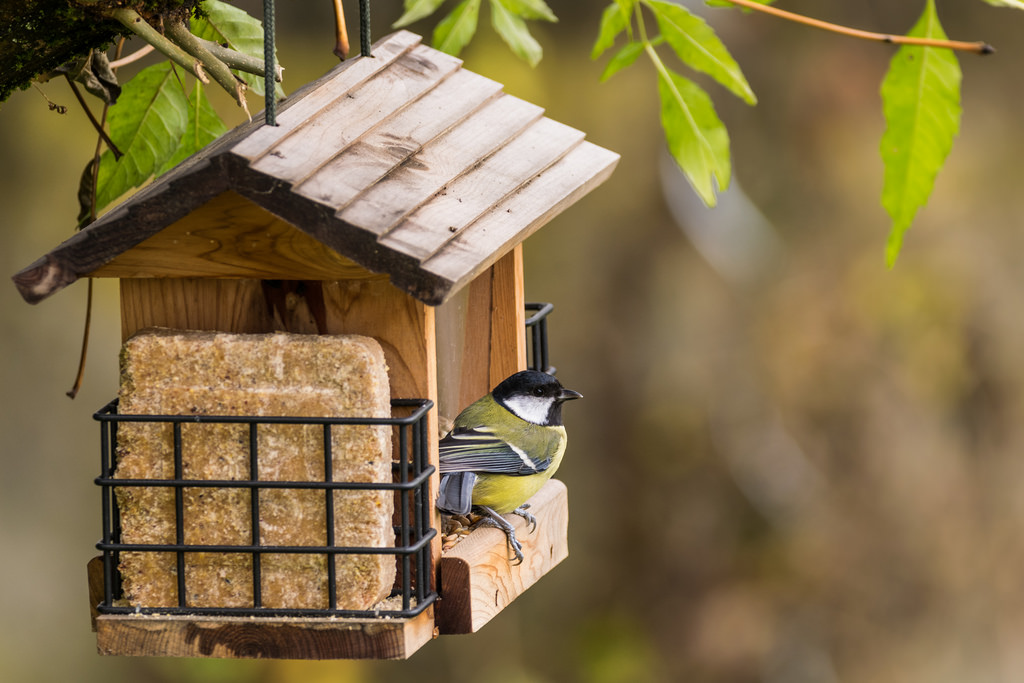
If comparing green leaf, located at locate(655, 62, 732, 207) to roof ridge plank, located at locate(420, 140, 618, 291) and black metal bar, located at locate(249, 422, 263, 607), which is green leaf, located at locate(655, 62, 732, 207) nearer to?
roof ridge plank, located at locate(420, 140, 618, 291)

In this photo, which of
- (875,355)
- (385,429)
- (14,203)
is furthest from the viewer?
(875,355)

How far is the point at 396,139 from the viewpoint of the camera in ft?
7.29

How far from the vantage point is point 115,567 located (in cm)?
222

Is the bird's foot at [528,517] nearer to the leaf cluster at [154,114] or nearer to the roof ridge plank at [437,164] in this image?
the roof ridge plank at [437,164]

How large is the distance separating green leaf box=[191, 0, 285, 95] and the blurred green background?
141 inches

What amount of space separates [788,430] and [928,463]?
2.76 feet

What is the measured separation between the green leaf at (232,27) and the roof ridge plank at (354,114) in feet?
1.15

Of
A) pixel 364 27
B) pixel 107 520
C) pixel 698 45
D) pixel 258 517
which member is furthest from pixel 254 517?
pixel 698 45

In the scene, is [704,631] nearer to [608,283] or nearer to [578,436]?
[578,436]

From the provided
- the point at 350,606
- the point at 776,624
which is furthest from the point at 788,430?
the point at 350,606

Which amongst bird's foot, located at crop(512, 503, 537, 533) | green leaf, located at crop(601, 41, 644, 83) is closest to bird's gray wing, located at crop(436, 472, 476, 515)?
bird's foot, located at crop(512, 503, 537, 533)

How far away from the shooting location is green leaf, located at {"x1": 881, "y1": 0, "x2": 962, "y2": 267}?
5.57 ft

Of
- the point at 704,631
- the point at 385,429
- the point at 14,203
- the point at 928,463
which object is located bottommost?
the point at 704,631

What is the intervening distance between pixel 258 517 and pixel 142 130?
3.46 ft
